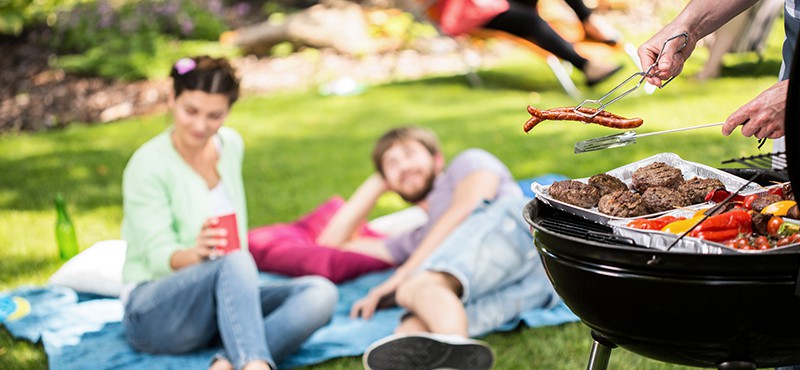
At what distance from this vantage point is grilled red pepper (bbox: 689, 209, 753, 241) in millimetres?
1724

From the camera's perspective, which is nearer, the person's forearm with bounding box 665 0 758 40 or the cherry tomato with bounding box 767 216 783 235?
the cherry tomato with bounding box 767 216 783 235

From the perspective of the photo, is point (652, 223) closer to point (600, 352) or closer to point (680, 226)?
point (680, 226)

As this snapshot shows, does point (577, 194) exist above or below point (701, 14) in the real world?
below

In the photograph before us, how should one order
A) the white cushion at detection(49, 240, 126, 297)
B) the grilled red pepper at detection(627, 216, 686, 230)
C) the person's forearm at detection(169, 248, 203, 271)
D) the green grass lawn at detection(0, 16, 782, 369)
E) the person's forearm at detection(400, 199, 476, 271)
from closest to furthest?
the grilled red pepper at detection(627, 216, 686, 230) → the person's forearm at detection(169, 248, 203, 271) → the person's forearm at detection(400, 199, 476, 271) → the white cushion at detection(49, 240, 126, 297) → the green grass lawn at detection(0, 16, 782, 369)

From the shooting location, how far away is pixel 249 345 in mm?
2963

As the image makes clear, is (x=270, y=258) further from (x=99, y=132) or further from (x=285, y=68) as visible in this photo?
(x=285, y=68)

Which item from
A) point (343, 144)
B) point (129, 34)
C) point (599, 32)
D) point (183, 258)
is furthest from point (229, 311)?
point (129, 34)

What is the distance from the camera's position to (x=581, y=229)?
193 cm

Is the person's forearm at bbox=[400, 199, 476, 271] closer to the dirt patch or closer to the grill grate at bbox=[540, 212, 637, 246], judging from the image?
the grill grate at bbox=[540, 212, 637, 246]

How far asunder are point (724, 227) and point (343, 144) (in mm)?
4959

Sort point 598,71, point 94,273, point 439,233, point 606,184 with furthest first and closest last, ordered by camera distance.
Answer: point 598,71 < point 94,273 < point 439,233 < point 606,184

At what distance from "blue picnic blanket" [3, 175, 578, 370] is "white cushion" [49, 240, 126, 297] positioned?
0.12 feet

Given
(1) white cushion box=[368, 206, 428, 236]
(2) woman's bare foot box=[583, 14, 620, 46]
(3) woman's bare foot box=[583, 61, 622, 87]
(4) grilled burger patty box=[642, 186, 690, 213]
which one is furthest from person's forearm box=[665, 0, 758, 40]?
(2) woman's bare foot box=[583, 14, 620, 46]

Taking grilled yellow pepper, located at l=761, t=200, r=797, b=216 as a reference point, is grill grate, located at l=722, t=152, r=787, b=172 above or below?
above
